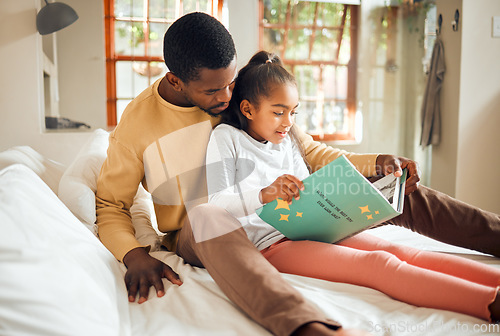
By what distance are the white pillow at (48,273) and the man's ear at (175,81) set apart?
45 centimetres

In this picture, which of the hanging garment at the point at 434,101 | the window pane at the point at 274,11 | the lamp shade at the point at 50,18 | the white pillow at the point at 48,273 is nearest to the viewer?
the white pillow at the point at 48,273

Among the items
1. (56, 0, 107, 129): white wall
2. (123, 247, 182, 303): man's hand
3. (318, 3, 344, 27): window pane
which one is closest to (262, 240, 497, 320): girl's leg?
(123, 247, 182, 303): man's hand

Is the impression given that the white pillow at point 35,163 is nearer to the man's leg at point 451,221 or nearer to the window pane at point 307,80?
the man's leg at point 451,221

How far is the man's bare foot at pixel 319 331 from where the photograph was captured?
24.1 inches

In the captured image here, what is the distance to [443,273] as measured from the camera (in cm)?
83

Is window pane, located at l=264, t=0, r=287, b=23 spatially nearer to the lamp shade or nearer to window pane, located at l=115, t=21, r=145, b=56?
window pane, located at l=115, t=21, r=145, b=56

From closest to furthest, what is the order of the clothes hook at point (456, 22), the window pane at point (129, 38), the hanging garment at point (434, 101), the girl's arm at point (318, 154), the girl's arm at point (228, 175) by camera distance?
the girl's arm at point (228, 175) → the girl's arm at point (318, 154) → the clothes hook at point (456, 22) → the hanging garment at point (434, 101) → the window pane at point (129, 38)

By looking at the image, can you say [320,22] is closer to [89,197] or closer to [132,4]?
[132,4]

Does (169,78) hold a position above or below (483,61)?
below

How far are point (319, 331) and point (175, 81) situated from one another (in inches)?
30.9

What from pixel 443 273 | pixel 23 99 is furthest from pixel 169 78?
pixel 23 99

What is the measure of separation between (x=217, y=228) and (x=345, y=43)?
10.8 feet

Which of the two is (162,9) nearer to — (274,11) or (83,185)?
(274,11)

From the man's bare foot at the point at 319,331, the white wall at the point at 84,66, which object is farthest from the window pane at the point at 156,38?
the man's bare foot at the point at 319,331
